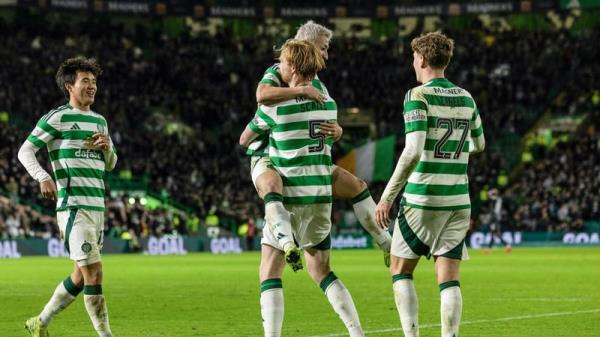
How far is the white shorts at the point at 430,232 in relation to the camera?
883 cm

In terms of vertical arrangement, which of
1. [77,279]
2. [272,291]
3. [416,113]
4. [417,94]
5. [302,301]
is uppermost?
[417,94]

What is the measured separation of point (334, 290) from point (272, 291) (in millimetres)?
494

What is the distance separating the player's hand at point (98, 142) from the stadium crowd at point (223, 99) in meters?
28.2

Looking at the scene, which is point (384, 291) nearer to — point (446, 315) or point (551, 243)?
point (446, 315)

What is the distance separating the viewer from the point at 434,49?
8750mm

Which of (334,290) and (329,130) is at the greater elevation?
(329,130)

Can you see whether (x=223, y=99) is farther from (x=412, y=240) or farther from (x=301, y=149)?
(x=301, y=149)

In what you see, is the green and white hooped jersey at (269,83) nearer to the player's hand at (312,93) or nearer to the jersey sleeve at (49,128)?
the player's hand at (312,93)

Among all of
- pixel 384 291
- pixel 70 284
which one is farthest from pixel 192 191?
pixel 70 284

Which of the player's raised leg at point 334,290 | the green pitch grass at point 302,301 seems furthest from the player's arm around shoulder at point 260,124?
the green pitch grass at point 302,301

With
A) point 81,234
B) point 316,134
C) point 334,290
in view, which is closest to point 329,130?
point 316,134

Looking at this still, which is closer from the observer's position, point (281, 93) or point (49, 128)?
point (281, 93)

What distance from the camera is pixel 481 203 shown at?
153 ft

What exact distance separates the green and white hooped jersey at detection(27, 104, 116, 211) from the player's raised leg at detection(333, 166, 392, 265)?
226cm
